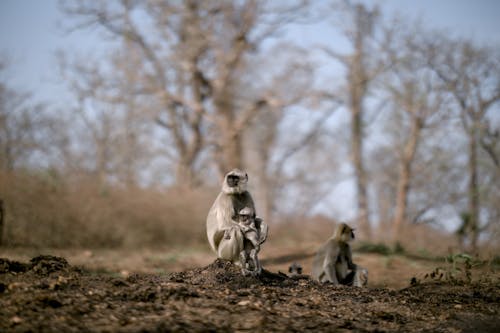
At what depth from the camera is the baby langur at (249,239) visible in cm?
743

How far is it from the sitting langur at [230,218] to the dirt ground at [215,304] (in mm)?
242

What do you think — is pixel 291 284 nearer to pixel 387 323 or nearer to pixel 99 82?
pixel 387 323

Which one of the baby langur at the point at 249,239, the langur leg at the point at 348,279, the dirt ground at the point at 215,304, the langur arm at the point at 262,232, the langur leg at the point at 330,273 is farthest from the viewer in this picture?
the langur leg at the point at 348,279

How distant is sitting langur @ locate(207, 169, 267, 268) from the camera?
7508 mm

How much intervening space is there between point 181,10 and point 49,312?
73.8 ft

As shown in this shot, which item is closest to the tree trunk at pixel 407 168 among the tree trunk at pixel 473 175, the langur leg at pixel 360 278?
the tree trunk at pixel 473 175

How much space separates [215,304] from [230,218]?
1.82 meters

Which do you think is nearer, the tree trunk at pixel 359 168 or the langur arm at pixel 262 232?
the langur arm at pixel 262 232

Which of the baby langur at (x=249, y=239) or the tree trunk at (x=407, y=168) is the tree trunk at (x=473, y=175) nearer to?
the tree trunk at (x=407, y=168)

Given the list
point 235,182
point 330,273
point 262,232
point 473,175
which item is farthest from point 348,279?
point 473,175

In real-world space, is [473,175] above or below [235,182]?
above

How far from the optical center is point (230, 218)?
25.0 feet

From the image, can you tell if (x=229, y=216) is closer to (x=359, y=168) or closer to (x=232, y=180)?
(x=232, y=180)

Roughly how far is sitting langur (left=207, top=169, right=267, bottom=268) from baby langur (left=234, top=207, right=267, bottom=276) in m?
0.05
